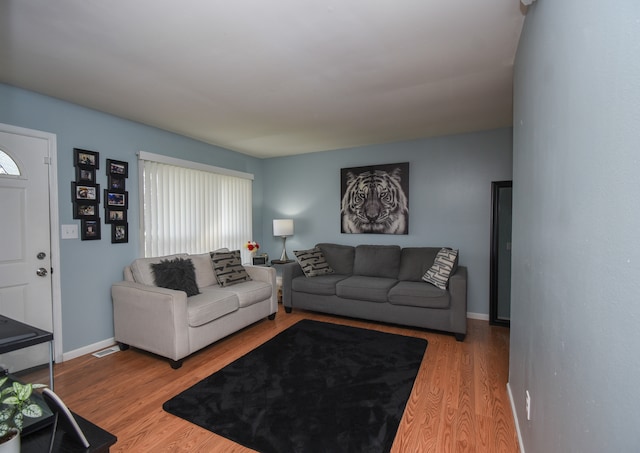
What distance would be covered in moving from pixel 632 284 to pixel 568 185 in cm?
49

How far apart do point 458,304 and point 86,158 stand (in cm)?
403

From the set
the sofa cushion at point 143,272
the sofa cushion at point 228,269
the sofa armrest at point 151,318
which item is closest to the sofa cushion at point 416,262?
the sofa cushion at point 228,269

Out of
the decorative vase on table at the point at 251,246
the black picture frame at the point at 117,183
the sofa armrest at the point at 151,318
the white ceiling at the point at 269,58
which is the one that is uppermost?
the white ceiling at the point at 269,58

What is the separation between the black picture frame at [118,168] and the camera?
3.10 meters

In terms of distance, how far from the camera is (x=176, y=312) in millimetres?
2617

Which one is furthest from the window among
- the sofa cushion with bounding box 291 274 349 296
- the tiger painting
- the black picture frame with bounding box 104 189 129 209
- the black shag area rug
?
the black shag area rug

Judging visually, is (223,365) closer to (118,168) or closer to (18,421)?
(18,421)

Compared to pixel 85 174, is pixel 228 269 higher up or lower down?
lower down

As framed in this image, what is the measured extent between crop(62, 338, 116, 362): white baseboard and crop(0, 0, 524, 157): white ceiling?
2.36 meters

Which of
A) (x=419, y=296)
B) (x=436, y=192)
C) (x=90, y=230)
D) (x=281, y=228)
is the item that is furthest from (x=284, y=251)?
(x=90, y=230)

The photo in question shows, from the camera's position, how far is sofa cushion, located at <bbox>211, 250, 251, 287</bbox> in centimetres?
355

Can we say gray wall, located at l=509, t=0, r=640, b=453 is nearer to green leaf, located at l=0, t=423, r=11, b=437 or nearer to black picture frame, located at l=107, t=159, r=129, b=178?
green leaf, located at l=0, t=423, r=11, b=437

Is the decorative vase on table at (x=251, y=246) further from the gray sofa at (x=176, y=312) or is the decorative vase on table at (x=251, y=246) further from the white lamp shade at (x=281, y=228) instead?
the gray sofa at (x=176, y=312)

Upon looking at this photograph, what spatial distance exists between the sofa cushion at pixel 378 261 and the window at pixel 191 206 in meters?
1.99
